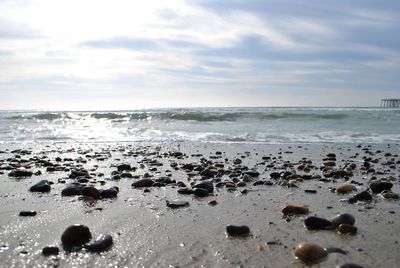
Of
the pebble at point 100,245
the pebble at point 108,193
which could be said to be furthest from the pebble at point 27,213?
the pebble at point 100,245

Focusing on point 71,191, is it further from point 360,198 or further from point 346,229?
point 360,198

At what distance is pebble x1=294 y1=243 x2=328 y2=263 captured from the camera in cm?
297

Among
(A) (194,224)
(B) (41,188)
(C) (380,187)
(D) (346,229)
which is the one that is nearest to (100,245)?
(A) (194,224)

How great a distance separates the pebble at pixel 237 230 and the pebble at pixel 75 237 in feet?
3.89

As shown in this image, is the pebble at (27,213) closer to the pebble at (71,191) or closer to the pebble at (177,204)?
the pebble at (71,191)

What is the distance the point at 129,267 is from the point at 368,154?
9.44 m

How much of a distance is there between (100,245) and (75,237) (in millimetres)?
253

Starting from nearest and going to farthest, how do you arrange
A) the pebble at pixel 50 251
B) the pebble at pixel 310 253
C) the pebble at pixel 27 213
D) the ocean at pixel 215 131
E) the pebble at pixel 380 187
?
1. the pebble at pixel 310 253
2. the pebble at pixel 50 251
3. the pebble at pixel 27 213
4. the pebble at pixel 380 187
5. the ocean at pixel 215 131

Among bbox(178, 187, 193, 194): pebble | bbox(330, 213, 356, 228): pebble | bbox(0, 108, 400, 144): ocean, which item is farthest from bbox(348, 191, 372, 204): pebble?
bbox(0, 108, 400, 144): ocean

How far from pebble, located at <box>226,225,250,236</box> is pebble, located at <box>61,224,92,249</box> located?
46.6 inches

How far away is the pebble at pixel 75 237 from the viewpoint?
10.7 feet

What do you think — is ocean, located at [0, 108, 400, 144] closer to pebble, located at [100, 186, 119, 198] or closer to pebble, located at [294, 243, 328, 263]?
pebble, located at [100, 186, 119, 198]

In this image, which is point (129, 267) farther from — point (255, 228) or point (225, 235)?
point (255, 228)

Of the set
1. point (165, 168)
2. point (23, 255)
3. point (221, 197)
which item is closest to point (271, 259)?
point (23, 255)
